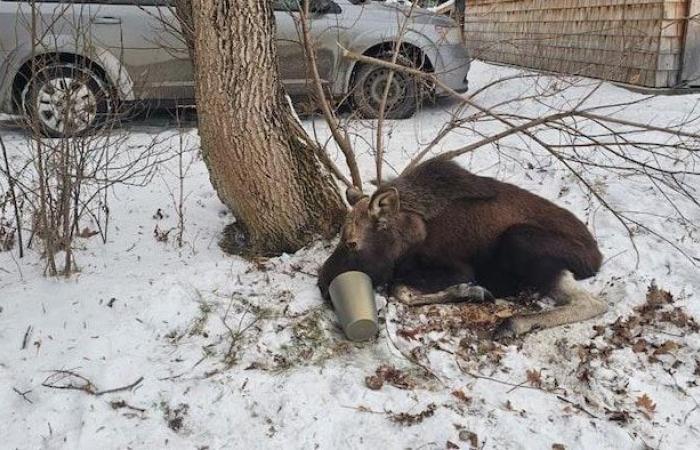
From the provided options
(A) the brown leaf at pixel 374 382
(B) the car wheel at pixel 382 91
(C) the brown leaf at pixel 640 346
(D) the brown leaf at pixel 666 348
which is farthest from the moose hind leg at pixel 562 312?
(B) the car wheel at pixel 382 91

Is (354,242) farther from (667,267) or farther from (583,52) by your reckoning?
(583,52)

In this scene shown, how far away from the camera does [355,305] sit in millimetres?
3855

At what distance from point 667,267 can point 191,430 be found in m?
3.54

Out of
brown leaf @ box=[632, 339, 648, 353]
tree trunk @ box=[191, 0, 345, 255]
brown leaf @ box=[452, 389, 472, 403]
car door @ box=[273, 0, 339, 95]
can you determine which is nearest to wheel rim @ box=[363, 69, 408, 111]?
car door @ box=[273, 0, 339, 95]

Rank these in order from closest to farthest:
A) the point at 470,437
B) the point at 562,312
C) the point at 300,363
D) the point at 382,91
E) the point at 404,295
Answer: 1. the point at 470,437
2. the point at 300,363
3. the point at 562,312
4. the point at 404,295
5. the point at 382,91

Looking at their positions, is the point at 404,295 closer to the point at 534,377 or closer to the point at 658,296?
the point at 534,377

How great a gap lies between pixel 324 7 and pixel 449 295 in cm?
497

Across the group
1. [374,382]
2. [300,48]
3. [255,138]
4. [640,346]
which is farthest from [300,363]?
[300,48]

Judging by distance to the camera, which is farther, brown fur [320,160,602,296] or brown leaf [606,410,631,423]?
brown fur [320,160,602,296]

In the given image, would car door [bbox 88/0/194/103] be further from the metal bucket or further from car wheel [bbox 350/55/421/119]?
the metal bucket

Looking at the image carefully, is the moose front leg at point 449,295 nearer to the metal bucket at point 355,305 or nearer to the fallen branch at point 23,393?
the metal bucket at point 355,305

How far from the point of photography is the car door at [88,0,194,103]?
25.1 ft

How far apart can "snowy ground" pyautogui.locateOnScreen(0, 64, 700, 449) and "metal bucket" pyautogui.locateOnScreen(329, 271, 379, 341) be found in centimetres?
11

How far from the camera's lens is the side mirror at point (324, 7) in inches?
308
